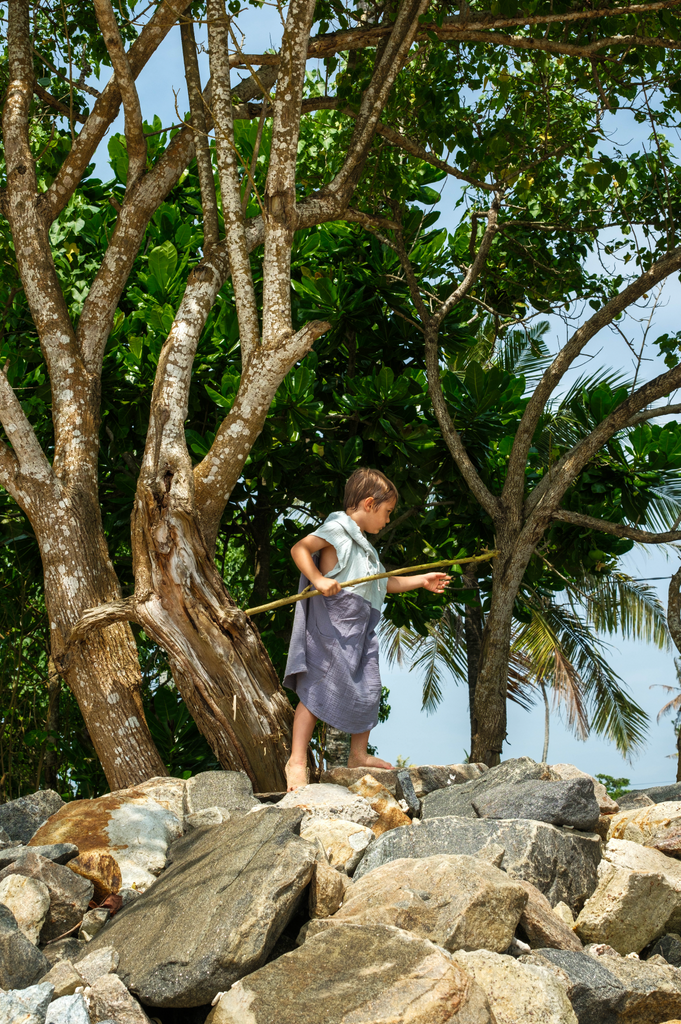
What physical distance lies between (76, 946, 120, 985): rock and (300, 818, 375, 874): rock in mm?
839

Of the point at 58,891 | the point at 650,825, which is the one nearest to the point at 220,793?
the point at 58,891

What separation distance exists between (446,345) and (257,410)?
297 cm

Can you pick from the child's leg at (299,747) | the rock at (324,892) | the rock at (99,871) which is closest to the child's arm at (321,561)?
the child's leg at (299,747)

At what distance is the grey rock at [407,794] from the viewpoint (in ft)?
13.5

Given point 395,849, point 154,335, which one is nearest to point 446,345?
point 154,335

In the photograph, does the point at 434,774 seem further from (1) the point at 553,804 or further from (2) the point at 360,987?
(2) the point at 360,987

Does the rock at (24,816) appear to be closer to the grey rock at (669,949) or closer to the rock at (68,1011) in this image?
the rock at (68,1011)

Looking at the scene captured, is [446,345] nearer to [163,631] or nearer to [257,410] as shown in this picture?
[257,410]

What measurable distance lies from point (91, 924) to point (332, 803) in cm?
107

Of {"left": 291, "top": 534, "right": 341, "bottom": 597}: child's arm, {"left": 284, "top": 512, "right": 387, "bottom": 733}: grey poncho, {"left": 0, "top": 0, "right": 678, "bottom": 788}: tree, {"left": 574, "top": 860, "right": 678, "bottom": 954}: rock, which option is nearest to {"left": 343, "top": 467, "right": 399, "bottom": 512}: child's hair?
{"left": 284, "top": 512, "right": 387, "bottom": 733}: grey poncho

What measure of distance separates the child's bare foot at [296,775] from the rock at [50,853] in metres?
1.15

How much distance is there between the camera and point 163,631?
4.41 meters

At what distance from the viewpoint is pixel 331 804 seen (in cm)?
373

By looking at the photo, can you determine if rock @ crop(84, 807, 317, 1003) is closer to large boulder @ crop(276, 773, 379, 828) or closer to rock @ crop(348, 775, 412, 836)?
large boulder @ crop(276, 773, 379, 828)
